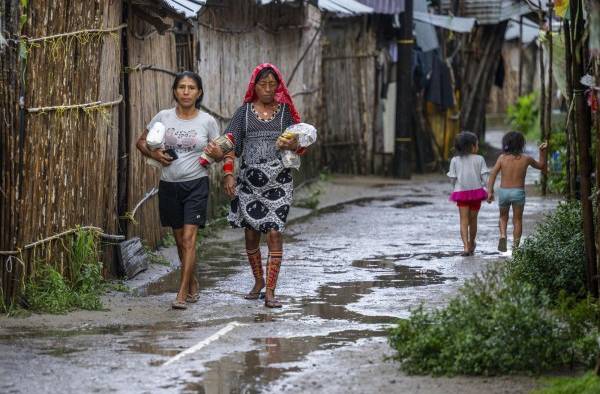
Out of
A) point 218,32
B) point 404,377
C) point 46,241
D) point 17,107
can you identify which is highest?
point 218,32

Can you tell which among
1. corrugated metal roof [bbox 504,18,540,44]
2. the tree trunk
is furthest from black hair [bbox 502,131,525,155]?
corrugated metal roof [bbox 504,18,540,44]

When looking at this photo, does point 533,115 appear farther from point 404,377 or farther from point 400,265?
point 404,377

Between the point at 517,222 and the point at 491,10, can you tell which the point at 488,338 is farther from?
the point at 491,10

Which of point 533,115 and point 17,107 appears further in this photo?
point 533,115

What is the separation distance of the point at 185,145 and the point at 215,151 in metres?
0.26

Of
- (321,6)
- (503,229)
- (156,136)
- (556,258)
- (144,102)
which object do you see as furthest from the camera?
(321,6)

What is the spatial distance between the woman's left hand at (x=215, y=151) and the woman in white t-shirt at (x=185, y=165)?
0.03 ft

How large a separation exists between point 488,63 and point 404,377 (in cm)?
1902

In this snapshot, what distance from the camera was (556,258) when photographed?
8.50 metres

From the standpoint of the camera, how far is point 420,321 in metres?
A: 6.89

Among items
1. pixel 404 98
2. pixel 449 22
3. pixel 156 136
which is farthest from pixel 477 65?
pixel 156 136

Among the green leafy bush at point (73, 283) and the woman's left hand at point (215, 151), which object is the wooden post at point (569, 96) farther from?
the green leafy bush at point (73, 283)

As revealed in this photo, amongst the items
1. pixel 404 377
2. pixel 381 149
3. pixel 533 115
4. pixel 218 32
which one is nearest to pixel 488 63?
pixel 381 149

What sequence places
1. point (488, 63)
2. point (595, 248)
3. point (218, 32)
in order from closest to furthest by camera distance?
point (595, 248)
point (218, 32)
point (488, 63)
